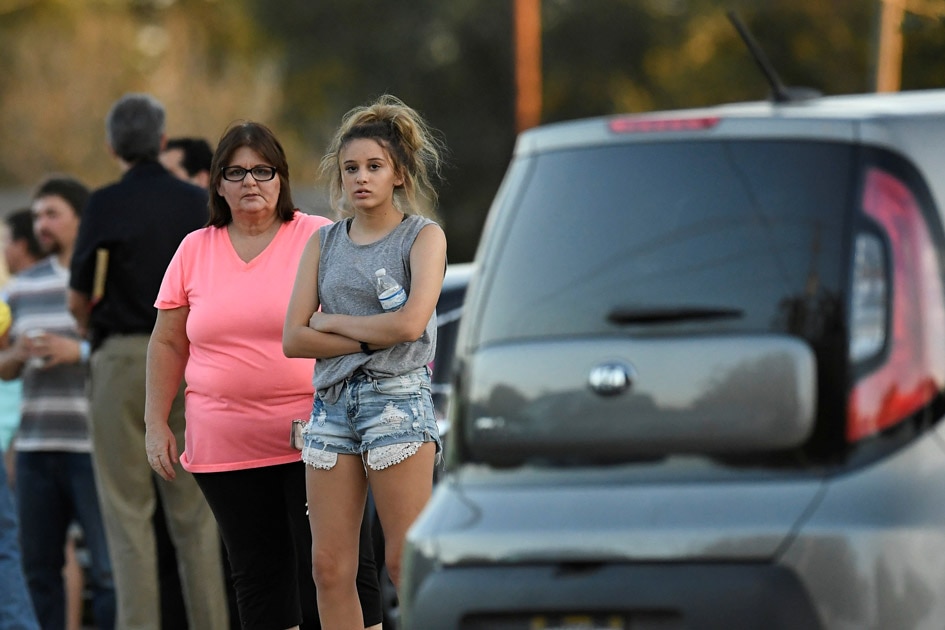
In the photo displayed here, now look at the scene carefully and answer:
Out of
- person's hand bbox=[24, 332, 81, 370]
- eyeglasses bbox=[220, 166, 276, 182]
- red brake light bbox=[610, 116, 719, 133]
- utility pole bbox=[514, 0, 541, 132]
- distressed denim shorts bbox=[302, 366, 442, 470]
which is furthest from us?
utility pole bbox=[514, 0, 541, 132]

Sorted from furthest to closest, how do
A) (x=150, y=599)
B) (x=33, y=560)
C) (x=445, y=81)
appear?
(x=445, y=81) → (x=33, y=560) → (x=150, y=599)

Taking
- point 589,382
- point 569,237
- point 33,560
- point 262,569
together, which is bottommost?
point 33,560

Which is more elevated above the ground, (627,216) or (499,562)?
(627,216)

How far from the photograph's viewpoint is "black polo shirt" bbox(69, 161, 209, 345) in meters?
7.22

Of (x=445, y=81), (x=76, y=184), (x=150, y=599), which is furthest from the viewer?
(x=445, y=81)

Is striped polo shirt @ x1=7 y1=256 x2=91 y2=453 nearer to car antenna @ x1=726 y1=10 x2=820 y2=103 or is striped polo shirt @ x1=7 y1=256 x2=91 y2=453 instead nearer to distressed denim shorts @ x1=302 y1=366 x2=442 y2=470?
distressed denim shorts @ x1=302 y1=366 x2=442 y2=470

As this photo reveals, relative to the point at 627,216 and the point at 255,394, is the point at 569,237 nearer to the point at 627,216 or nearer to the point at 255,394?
the point at 627,216

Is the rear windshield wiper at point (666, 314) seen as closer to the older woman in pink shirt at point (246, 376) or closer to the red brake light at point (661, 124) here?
the red brake light at point (661, 124)

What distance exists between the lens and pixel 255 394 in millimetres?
5691

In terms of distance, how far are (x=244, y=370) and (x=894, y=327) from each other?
8.40 feet

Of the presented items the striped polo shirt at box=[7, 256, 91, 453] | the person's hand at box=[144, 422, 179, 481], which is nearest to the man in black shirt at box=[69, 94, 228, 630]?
the striped polo shirt at box=[7, 256, 91, 453]

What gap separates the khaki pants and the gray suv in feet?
11.5

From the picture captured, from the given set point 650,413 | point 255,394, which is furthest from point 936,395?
point 255,394

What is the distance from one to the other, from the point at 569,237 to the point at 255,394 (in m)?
1.99
